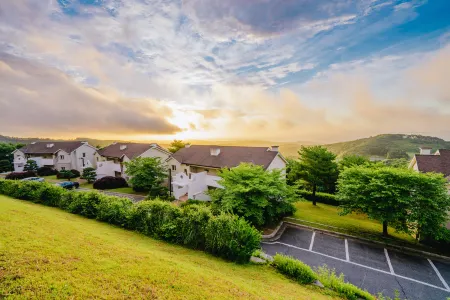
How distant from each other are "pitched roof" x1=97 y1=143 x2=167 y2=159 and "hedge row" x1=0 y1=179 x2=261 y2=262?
20.3 m

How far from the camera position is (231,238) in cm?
888

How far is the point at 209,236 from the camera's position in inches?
365

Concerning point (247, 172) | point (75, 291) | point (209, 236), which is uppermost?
point (247, 172)

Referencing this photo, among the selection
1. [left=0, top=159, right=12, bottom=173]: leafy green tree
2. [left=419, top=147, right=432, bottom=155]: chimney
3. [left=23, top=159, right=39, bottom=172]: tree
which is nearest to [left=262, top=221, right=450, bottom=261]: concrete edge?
[left=419, top=147, right=432, bottom=155]: chimney

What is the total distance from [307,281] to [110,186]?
1220 inches

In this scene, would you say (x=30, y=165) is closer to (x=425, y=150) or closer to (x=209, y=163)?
(x=209, y=163)

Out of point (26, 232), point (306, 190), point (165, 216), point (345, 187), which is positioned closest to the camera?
point (26, 232)

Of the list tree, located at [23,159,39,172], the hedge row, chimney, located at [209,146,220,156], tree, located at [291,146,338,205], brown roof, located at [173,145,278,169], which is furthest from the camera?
tree, located at [23,159,39,172]

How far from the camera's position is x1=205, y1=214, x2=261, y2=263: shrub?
28.7ft

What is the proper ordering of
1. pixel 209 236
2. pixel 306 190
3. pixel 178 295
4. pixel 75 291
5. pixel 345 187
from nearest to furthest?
1. pixel 75 291
2. pixel 178 295
3. pixel 209 236
4. pixel 345 187
5. pixel 306 190

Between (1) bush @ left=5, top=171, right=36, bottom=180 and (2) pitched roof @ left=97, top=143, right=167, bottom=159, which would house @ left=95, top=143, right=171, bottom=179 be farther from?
(1) bush @ left=5, top=171, right=36, bottom=180

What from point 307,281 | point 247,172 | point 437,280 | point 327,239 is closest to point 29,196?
point 247,172

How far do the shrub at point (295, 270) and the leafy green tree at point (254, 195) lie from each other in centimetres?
659

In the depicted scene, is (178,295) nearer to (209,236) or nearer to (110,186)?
(209,236)
